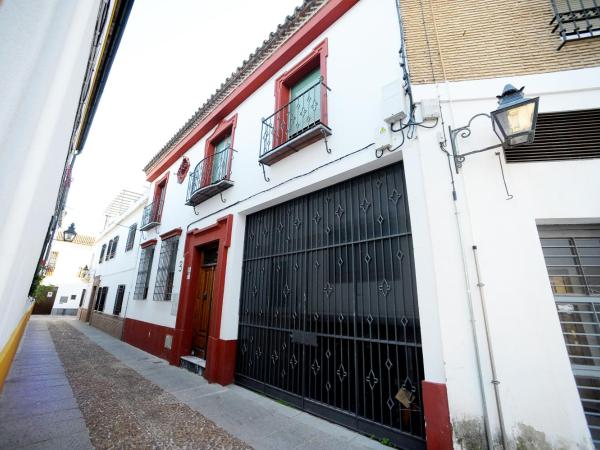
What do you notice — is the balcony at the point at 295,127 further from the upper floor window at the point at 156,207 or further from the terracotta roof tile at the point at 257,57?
the upper floor window at the point at 156,207

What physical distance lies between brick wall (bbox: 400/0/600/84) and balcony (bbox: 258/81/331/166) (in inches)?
56.5

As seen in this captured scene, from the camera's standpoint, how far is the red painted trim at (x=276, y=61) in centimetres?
461

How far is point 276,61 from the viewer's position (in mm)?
5434

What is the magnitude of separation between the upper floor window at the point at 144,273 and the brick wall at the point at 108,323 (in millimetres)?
1714

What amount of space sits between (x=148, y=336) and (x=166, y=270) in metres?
1.90

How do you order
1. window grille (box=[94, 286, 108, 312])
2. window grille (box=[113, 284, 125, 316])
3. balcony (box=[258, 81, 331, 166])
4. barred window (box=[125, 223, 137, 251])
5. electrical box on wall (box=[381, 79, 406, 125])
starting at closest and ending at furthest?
1. electrical box on wall (box=[381, 79, 406, 125])
2. balcony (box=[258, 81, 331, 166])
3. window grille (box=[113, 284, 125, 316])
4. barred window (box=[125, 223, 137, 251])
5. window grille (box=[94, 286, 108, 312])

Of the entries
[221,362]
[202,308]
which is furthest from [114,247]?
[221,362]

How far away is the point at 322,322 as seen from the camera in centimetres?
373

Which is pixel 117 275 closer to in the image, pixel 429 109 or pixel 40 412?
pixel 40 412

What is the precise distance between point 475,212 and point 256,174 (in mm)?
3753

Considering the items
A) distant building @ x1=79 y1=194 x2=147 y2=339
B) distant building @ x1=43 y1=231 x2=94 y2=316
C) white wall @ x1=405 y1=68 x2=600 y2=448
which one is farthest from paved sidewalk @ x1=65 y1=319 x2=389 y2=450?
distant building @ x1=43 y1=231 x2=94 y2=316

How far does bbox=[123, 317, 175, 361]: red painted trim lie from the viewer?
6719 mm

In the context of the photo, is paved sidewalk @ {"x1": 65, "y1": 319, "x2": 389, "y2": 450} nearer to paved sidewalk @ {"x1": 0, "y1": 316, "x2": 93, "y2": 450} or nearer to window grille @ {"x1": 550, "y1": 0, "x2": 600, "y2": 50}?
paved sidewalk @ {"x1": 0, "y1": 316, "x2": 93, "y2": 450}

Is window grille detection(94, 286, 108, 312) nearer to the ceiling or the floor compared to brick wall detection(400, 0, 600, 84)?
nearer to the floor
